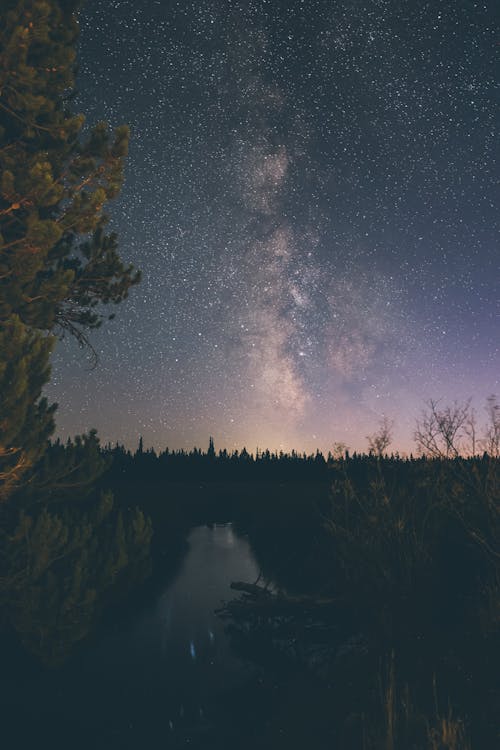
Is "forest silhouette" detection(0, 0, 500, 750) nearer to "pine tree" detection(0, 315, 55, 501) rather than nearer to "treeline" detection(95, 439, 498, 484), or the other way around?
"pine tree" detection(0, 315, 55, 501)

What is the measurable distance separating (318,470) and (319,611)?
5739cm

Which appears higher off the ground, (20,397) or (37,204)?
(37,204)

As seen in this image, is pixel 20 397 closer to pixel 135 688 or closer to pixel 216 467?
pixel 135 688

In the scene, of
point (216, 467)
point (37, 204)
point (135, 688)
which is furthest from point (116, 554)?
point (216, 467)

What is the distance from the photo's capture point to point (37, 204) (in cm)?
743

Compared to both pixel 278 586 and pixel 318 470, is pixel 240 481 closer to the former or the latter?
pixel 318 470

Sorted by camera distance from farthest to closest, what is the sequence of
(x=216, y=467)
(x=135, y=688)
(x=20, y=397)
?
(x=216, y=467) → (x=135, y=688) → (x=20, y=397)

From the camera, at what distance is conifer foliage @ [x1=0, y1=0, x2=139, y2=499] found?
6832mm

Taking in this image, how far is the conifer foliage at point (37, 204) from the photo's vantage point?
6832 mm

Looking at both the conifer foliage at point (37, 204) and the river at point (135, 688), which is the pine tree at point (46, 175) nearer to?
the conifer foliage at point (37, 204)

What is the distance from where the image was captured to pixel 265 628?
379 inches

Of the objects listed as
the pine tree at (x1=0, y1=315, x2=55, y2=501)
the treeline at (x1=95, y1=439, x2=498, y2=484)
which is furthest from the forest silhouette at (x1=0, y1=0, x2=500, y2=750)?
the treeline at (x1=95, y1=439, x2=498, y2=484)

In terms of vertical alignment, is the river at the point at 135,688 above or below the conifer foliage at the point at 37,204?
below

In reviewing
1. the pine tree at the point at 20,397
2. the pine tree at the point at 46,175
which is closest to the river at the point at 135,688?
the pine tree at the point at 20,397
